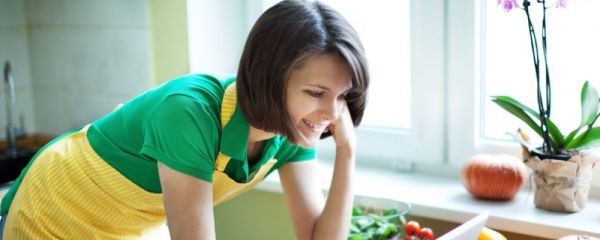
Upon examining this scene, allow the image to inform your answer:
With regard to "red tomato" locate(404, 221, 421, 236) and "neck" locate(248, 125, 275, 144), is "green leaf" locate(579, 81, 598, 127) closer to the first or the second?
"red tomato" locate(404, 221, 421, 236)

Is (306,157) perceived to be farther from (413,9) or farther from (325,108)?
(413,9)

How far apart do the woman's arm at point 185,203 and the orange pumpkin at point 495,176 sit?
728mm

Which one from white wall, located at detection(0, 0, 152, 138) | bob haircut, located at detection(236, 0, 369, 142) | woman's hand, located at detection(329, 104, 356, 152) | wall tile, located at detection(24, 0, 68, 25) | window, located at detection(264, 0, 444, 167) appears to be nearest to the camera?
bob haircut, located at detection(236, 0, 369, 142)

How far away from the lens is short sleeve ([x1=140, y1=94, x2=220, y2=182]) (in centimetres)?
131

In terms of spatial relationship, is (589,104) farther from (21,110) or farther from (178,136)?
(21,110)

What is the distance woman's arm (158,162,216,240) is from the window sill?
657 millimetres

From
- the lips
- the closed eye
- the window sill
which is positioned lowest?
the window sill

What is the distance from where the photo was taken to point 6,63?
2439 millimetres

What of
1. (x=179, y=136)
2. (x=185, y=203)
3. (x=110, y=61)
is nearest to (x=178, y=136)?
(x=179, y=136)

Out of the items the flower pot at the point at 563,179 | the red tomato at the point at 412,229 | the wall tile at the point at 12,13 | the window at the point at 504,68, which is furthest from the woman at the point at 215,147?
the wall tile at the point at 12,13

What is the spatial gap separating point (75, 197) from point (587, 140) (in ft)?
3.26

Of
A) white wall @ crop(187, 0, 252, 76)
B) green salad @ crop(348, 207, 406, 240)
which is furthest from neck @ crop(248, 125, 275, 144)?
white wall @ crop(187, 0, 252, 76)

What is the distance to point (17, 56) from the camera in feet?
8.34

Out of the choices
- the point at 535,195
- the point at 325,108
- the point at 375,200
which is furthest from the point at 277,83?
the point at 535,195
